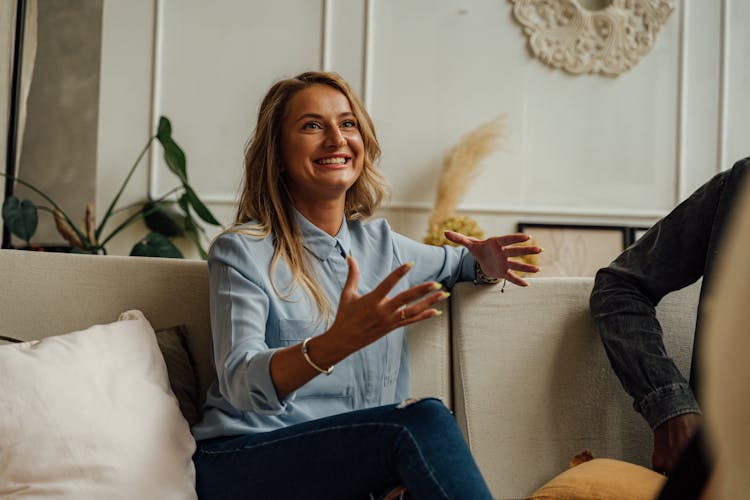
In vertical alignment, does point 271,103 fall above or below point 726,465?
above

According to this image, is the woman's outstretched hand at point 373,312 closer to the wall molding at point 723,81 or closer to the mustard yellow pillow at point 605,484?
the mustard yellow pillow at point 605,484

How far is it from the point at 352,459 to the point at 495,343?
0.53 meters

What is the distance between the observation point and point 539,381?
1.70 meters

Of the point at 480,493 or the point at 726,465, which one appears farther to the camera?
the point at 480,493

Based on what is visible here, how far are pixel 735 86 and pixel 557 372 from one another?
2547mm

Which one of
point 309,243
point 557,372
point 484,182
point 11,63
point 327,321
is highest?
point 11,63

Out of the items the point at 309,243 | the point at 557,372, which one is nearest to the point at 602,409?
the point at 557,372

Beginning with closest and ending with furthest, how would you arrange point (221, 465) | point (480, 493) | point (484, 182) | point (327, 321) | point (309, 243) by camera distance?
point (480, 493)
point (221, 465)
point (327, 321)
point (309, 243)
point (484, 182)

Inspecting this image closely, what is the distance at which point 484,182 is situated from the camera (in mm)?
3559

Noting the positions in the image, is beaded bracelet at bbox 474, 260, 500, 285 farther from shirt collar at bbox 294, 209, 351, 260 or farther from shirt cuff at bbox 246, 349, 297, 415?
shirt cuff at bbox 246, 349, 297, 415

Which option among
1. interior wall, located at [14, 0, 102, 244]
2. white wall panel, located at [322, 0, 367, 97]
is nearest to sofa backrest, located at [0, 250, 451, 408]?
interior wall, located at [14, 0, 102, 244]

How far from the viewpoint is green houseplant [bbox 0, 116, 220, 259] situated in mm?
3010

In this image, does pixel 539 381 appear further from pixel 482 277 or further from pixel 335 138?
pixel 335 138

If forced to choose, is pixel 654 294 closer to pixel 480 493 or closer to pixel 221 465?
pixel 480 493
